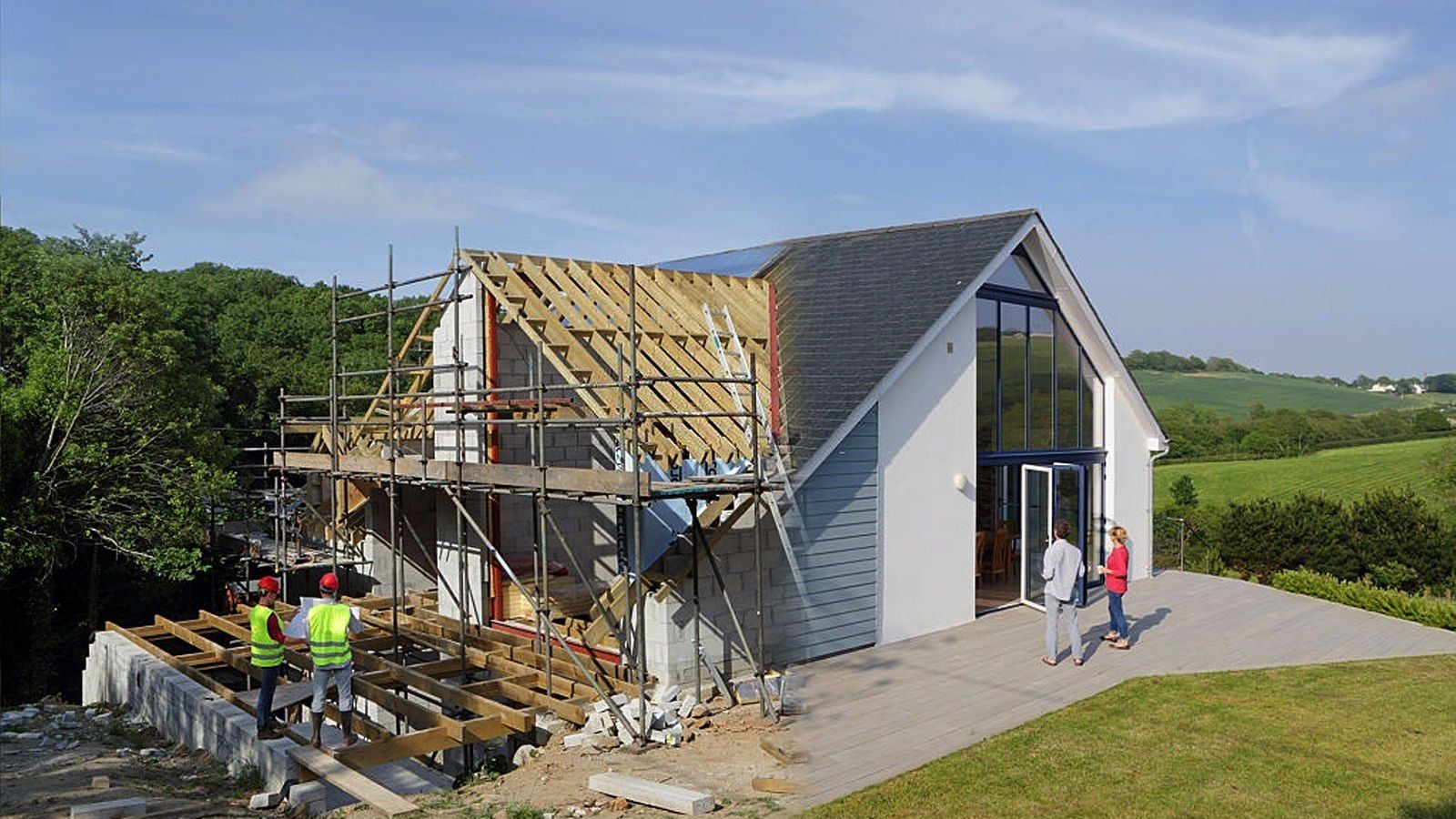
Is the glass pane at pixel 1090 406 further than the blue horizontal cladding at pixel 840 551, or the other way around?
the glass pane at pixel 1090 406

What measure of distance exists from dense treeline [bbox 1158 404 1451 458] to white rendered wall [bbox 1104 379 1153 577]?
25027 millimetres

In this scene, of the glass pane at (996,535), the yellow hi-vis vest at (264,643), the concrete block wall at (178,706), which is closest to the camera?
the concrete block wall at (178,706)

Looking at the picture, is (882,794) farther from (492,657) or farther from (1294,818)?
(492,657)

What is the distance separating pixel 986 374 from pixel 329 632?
7.98 m

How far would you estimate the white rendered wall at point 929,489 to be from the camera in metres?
11.3

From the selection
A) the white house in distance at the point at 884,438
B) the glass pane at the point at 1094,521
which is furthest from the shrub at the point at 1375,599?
the glass pane at the point at 1094,521

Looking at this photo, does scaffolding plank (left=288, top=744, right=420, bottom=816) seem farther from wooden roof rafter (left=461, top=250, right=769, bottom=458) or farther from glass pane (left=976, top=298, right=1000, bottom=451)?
glass pane (left=976, top=298, right=1000, bottom=451)

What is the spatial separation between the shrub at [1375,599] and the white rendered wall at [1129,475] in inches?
85.2

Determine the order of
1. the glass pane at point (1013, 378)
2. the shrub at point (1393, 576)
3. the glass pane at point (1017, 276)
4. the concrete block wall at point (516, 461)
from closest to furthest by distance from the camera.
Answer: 1. the concrete block wall at point (516, 461)
2. the glass pane at point (1017, 276)
3. the glass pane at point (1013, 378)
4. the shrub at point (1393, 576)

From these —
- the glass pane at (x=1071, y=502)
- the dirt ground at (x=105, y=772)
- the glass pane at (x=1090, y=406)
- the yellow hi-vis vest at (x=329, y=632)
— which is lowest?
the dirt ground at (x=105, y=772)

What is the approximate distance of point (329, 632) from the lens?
888 centimetres

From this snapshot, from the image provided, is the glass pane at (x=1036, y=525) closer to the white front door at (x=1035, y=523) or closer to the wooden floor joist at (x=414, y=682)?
the white front door at (x=1035, y=523)

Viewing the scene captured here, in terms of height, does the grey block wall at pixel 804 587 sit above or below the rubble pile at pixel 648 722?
above

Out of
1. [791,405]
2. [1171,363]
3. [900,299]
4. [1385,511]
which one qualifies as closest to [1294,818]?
[791,405]
